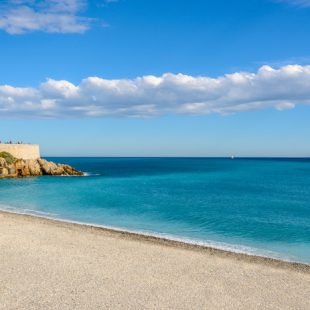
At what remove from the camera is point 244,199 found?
1615 inches

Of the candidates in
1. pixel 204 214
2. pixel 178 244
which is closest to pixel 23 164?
pixel 204 214

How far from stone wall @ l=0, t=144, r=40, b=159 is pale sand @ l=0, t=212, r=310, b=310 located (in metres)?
56.4

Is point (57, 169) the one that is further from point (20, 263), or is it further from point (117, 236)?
point (20, 263)

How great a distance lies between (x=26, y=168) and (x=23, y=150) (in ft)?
17.3

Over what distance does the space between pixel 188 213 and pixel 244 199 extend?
1296 cm

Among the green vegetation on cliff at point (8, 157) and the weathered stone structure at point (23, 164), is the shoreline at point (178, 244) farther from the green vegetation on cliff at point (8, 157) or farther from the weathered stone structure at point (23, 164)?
the green vegetation on cliff at point (8, 157)

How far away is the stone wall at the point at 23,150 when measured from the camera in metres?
72.2

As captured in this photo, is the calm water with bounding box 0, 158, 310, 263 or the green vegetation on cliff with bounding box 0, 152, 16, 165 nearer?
the calm water with bounding box 0, 158, 310, 263

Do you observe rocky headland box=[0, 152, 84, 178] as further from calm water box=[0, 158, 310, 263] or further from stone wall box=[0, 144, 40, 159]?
calm water box=[0, 158, 310, 263]

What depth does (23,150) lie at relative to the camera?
75.7 meters

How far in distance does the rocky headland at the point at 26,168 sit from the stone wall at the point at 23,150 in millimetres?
1200

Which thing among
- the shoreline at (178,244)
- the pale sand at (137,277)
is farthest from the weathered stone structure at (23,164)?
the pale sand at (137,277)

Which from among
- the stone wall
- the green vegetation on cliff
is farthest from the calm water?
the stone wall

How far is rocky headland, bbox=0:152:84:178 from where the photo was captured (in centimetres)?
6912
